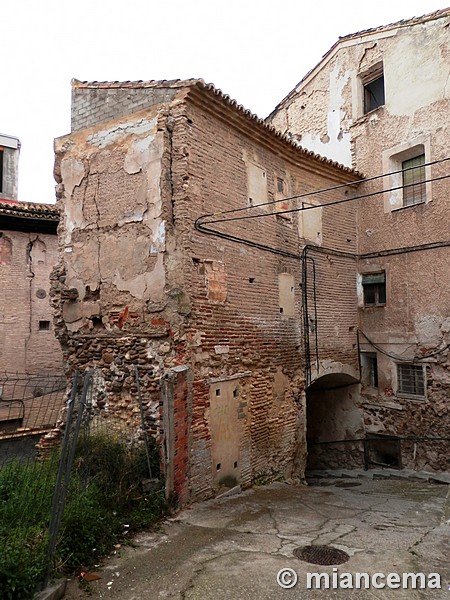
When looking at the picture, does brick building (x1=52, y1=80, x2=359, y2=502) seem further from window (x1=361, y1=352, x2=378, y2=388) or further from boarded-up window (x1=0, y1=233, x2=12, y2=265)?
boarded-up window (x1=0, y1=233, x2=12, y2=265)

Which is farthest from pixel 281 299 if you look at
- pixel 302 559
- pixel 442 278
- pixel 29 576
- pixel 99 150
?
pixel 29 576

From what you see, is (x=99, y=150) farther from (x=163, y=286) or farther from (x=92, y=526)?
(x=92, y=526)

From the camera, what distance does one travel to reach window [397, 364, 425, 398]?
11.7 meters

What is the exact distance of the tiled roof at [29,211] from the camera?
14.9 m

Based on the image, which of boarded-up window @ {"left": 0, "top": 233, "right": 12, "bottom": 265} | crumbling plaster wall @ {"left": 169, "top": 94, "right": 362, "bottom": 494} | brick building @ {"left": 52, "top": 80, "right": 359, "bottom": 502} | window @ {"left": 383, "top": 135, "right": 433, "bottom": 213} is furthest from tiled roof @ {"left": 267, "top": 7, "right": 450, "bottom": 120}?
boarded-up window @ {"left": 0, "top": 233, "right": 12, "bottom": 265}

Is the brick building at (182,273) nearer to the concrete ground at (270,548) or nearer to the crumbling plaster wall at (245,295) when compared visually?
the crumbling plaster wall at (245,295)

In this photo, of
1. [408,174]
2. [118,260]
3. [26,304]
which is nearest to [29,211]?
[26,304]

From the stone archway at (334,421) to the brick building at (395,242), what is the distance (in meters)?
0.03

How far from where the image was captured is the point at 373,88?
13188mm

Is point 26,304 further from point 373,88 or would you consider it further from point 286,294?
point 373,88

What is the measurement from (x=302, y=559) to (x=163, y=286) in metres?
4.48

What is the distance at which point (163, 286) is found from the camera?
26.1 feet

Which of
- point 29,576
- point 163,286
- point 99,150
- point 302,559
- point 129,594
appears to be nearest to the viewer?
Result: point 29,576

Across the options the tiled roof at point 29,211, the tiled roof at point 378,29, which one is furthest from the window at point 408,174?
the tiled roof at point 29,211
